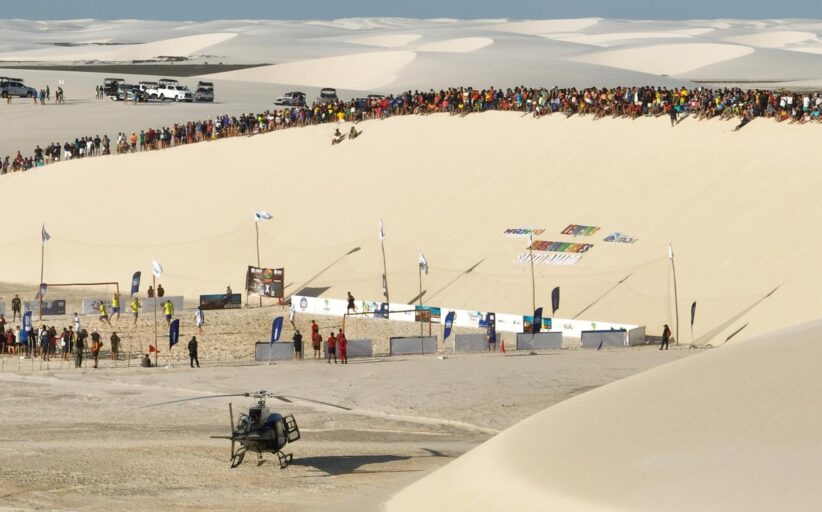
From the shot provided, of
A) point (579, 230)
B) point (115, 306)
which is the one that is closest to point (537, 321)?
point (579, 230)

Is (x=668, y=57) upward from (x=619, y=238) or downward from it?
upward

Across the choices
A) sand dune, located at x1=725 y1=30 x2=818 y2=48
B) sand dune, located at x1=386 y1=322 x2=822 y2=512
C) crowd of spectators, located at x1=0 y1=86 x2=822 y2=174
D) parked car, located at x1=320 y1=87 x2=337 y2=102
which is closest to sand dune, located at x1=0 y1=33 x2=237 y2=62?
parked car, located at x1=320 y1=87 x2=337 y2=102

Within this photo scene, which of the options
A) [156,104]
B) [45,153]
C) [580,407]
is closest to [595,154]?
[45,153]

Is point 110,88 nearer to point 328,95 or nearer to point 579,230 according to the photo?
point 328,95

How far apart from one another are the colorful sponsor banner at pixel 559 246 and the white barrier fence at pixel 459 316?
16.3ft

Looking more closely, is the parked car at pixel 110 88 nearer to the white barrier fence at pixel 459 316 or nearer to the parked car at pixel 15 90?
the parked car at pixel 15 90

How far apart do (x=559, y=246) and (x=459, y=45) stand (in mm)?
98090

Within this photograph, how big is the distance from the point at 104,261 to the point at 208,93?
121 ft

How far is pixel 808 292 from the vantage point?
4175 centimetres

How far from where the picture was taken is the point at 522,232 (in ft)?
166

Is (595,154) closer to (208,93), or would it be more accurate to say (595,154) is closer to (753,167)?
(753,167)

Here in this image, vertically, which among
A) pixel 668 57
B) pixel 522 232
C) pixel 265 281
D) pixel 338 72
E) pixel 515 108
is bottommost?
pixel 265 281

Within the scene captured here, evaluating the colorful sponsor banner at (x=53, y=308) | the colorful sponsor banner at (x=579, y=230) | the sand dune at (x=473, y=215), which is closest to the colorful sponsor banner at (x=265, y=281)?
the sand dune at (x=473, y=215)

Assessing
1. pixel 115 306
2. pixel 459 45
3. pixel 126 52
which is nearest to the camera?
pixel 115 306
